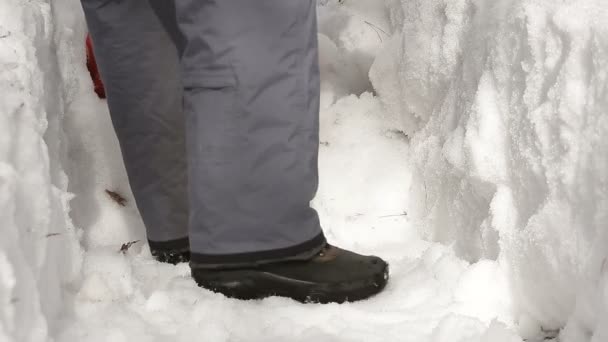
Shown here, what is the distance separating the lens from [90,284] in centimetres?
103

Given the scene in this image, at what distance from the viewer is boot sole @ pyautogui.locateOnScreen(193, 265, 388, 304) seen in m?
1.17

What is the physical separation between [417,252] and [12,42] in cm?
89

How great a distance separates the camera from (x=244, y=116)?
3.49 ft

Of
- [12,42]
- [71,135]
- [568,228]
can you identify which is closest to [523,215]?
[568,228]

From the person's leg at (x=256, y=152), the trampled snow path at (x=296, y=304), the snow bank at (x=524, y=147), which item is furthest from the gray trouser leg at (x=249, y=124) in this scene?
the snow bank at (x=524, y=147)

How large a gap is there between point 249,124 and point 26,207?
0.37m

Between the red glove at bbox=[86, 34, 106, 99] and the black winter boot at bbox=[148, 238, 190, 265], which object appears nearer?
the black winter boot at bbox=[148, 238, 190, 265]

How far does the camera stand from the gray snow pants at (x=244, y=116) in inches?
40.8

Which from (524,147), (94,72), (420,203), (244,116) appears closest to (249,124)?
(244,116)

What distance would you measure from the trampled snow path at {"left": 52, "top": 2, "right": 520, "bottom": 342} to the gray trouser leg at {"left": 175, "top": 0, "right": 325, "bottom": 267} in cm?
12

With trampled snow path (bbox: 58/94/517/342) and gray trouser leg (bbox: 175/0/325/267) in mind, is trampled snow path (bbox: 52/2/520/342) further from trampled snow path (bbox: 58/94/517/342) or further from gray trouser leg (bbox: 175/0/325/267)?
gray trouser leg (bbox: 175/0/325/267)

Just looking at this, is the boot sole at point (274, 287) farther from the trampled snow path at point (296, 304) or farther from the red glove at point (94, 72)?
the red glove at point (94, 72)

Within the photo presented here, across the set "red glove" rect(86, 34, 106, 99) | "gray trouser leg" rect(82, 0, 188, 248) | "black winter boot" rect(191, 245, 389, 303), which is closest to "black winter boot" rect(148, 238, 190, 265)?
"gray trouser leg" rect(82, 0, 188, 248)

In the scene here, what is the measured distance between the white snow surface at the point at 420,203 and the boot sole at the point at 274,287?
0.02 metres
